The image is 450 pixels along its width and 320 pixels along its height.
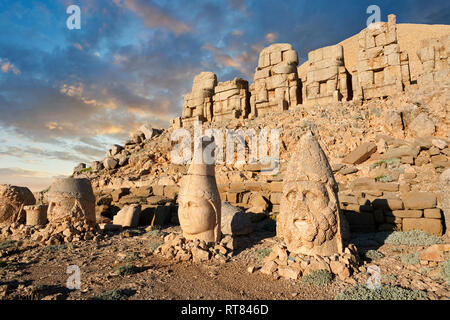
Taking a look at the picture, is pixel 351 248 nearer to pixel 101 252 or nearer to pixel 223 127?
pixel 101 252

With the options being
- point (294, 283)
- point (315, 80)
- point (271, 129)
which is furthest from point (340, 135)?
point (294, 283)

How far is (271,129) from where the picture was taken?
18.4 m

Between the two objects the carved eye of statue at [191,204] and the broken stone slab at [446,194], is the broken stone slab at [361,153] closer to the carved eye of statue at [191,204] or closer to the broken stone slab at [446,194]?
the broken stone slab at [446,194]

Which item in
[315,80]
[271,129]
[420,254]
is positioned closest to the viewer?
[420,254]

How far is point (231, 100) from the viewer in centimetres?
2466

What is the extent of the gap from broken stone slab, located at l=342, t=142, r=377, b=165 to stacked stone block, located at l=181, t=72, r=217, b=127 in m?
15.2

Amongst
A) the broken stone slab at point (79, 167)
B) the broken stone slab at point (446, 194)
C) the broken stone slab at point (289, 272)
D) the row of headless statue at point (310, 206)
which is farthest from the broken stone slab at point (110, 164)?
the broken stone slab at point (446, 194)

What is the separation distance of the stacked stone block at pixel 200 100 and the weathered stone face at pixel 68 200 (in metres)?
18.0

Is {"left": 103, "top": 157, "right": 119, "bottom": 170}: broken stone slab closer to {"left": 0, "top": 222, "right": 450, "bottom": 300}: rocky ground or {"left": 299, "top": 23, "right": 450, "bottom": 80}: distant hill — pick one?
{"left": 0, "top": 222, "right": 450, "bottom": 300}: rocky ground

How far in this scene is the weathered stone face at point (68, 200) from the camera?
27.8 ft

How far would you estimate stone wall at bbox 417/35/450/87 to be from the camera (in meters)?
15.1

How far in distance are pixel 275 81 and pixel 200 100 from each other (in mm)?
8159

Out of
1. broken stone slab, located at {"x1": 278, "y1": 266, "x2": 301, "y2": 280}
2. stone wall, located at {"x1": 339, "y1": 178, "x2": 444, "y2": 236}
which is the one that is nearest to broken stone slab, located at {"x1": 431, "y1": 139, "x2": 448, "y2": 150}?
stone wall, located at {"x1": 339, "y1": 178, "x2": 444, "y2": 236}
